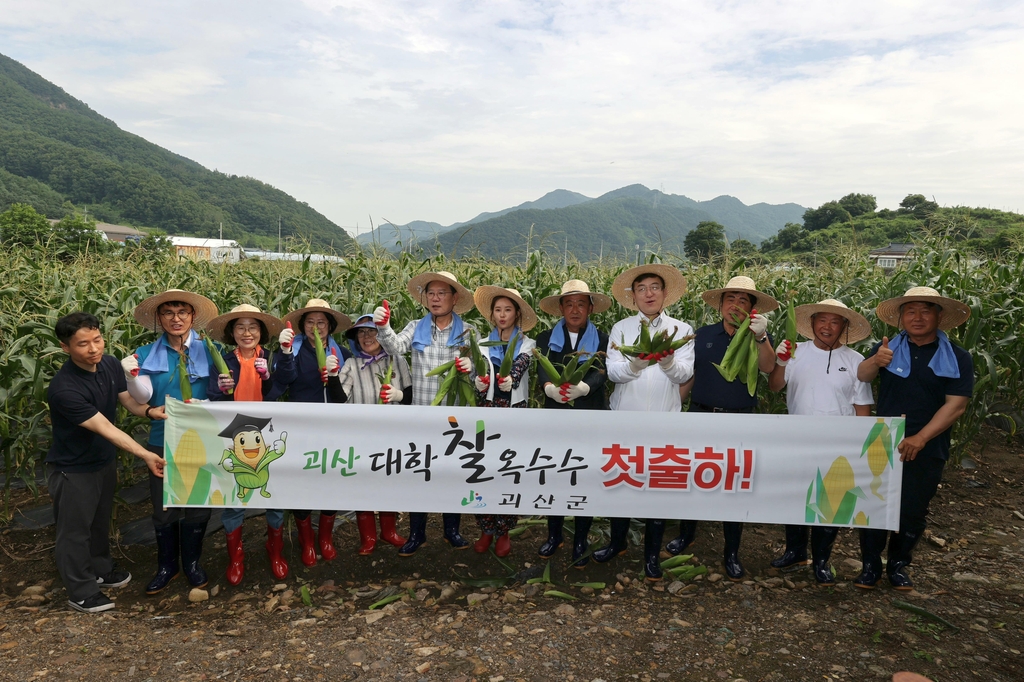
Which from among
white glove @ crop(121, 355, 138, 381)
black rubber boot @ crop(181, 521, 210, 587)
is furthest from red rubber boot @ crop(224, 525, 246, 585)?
white glove @ crop(121, 355, 138, 381)

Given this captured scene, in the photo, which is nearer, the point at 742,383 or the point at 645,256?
the point at 742,383

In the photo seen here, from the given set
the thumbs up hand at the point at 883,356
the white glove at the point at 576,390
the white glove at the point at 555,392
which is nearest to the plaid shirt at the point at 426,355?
the white glove at the point at 555,392

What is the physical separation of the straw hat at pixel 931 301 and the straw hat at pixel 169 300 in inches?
155

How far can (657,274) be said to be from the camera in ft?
13.3

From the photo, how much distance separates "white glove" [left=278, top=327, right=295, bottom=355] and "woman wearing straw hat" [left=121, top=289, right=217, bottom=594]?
1.48 ft

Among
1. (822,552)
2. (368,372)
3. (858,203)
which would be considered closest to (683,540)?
(822,552)

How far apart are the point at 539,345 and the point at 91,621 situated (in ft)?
9.44

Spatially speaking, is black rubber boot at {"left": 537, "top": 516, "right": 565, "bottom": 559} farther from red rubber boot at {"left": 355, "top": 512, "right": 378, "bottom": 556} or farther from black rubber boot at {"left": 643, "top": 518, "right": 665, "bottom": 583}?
red rubber boot at {"left": 355, "top": 512, "right": 378, "bottom": 556}

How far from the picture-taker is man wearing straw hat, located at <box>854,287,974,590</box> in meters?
3.36

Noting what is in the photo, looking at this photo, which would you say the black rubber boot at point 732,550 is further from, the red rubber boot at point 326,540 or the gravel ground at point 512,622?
the red rubber boot at point 326,540

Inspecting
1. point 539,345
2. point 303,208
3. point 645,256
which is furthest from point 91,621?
point 303,208

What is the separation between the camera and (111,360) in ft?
11.4

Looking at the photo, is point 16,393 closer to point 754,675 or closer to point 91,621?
point 91,621

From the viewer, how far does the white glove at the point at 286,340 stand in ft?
11.6
